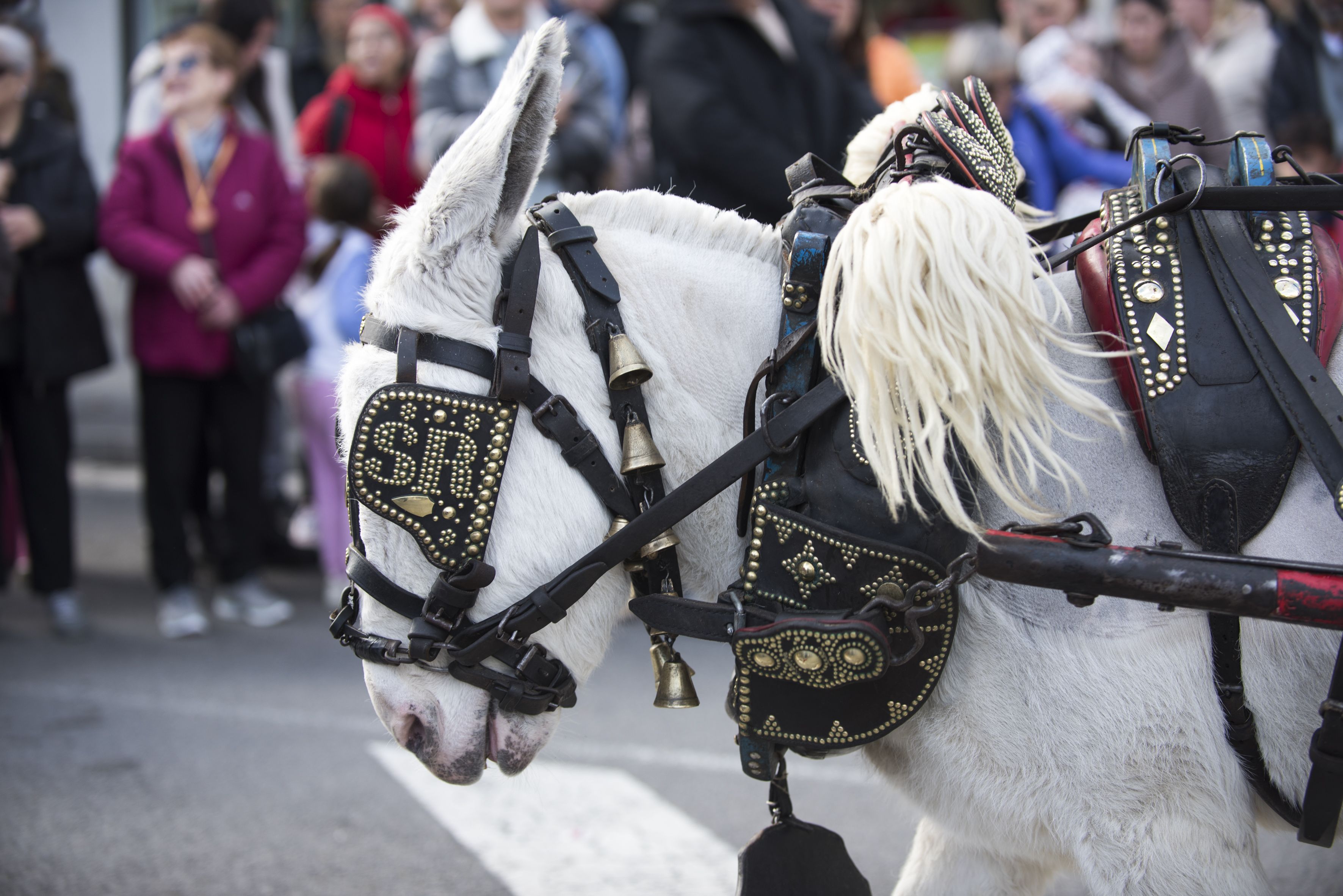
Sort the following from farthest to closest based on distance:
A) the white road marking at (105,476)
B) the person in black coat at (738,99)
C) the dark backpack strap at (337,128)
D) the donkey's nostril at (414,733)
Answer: the white road marking at (105,476) < the dark backpack strap at (337,128) < the person in black coat at (738,99) < the donkey's nostril at (414,733)

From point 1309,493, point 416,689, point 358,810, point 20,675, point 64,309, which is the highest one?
point 1309,493

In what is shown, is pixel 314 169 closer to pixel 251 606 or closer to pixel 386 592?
pixel 251 606

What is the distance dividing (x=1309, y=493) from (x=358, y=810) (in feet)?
8.47

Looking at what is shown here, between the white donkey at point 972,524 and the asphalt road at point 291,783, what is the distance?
0.30 metres

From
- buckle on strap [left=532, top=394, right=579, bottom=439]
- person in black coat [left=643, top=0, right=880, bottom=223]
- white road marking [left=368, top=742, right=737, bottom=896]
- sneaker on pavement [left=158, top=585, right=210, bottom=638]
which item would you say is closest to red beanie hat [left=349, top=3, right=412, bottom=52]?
person in black coat [left=643, top=0, right=880, bottom=223]

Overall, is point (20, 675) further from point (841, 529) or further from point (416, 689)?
point (841, 529)

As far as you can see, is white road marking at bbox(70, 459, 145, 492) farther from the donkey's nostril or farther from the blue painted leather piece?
the blue painted leather piece

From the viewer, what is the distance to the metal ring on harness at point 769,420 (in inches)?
59.0

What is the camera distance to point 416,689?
1.65m

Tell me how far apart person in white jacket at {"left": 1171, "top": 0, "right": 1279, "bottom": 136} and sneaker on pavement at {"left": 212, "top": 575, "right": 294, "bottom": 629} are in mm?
4786

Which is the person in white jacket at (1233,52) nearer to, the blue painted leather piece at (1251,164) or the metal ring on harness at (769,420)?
the blue painted leather piece at (1251,164)

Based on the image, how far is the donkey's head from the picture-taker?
1500 millimetres

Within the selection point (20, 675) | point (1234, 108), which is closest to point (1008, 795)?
point (20, 675)

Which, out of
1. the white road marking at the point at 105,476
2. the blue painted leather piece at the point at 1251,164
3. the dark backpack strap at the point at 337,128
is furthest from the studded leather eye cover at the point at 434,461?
the white road marking at the point at 105,476
